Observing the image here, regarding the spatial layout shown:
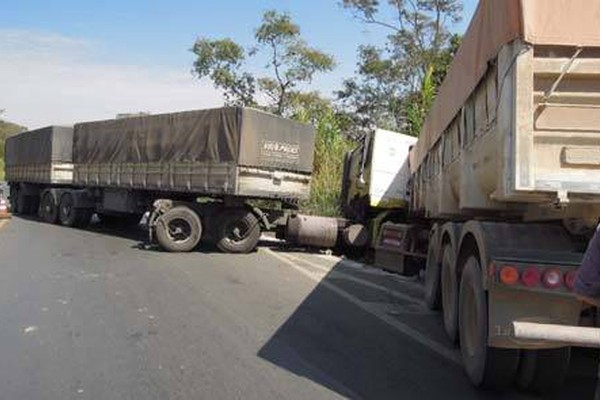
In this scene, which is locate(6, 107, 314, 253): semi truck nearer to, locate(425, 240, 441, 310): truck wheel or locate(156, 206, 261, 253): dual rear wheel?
locate(156, 206, 261, 253): dual rear wheel

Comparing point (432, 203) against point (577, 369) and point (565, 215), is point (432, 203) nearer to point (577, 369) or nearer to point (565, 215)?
point (577, 369)

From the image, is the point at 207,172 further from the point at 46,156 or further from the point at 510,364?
the point at 510,364

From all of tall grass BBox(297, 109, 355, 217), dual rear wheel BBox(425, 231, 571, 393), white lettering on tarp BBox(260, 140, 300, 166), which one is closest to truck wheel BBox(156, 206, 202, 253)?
white lettering on tarp BBox(260, 140, 300, 166)

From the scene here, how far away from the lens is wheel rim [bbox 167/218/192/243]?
16875 millimetres

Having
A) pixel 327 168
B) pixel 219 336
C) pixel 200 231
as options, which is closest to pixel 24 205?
pixel 327 168

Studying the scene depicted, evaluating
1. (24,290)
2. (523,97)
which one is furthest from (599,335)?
(24,290)

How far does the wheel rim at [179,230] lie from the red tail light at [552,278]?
1214 cm

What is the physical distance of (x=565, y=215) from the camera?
575 centimetres

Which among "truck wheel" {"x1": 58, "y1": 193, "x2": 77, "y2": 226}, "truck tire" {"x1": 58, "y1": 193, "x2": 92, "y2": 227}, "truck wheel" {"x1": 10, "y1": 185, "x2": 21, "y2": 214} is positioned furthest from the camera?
"truck wheel" {"x1": 10, "y1": 185, "x2": 21, "y2": 214}

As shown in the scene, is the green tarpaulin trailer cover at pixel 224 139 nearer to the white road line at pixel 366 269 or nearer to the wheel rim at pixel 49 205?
the white road line at pixel 366 269

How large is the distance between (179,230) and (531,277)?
12.3 metres

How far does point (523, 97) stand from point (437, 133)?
4.54m

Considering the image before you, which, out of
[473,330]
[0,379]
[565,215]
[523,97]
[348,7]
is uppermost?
[348,7]

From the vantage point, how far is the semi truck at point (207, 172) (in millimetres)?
16781
